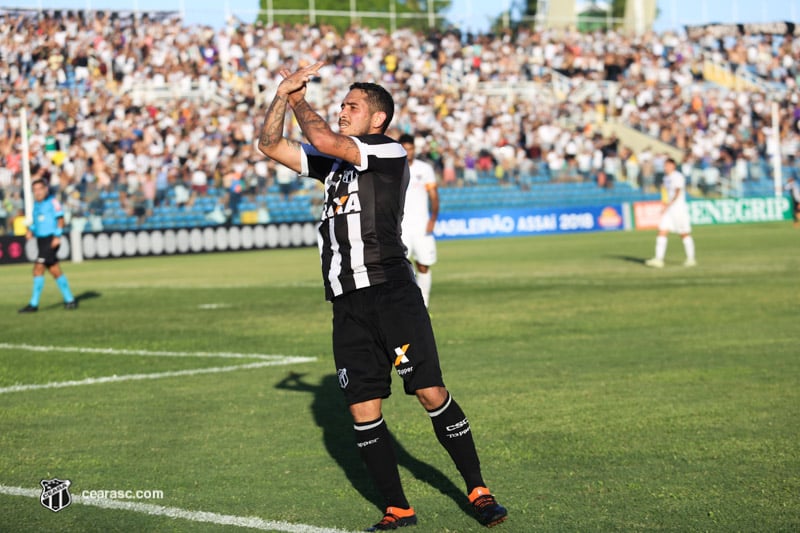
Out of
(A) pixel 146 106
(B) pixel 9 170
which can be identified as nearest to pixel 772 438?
(B) pixel 9 170

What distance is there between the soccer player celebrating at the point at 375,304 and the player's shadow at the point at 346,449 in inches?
16.7

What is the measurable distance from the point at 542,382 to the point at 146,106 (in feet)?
109

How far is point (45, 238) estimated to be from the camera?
19.1m

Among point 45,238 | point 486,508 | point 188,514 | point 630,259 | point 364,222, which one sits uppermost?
point 364,222

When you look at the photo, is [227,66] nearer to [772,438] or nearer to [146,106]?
[146,106]

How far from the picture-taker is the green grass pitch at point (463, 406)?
614 cm

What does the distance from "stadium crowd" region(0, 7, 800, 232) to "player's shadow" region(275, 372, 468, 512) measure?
26.6 meters

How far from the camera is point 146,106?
41062mm

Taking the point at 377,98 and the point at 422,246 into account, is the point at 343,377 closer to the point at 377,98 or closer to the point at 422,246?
the point at 377,98

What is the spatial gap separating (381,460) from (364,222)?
3.97 ft

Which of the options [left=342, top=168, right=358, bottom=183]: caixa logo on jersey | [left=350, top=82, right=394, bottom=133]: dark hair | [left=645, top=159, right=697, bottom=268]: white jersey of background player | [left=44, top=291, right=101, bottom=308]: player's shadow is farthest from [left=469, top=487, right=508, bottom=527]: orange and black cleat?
[left=645, top=159, right=697, bottom=268]: white jersey of background player

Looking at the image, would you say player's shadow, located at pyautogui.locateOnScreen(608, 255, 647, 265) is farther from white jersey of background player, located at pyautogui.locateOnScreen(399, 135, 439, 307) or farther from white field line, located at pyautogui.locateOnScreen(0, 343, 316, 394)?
white field line, located at pyautogui.locateOnScreen(0, 343, 316, 394)

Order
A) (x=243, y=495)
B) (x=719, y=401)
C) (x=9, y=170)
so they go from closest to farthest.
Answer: (x=243, y=495)
(x=719, y=401)
(x=9, y=170)

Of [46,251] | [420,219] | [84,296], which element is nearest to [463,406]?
[420,219]
